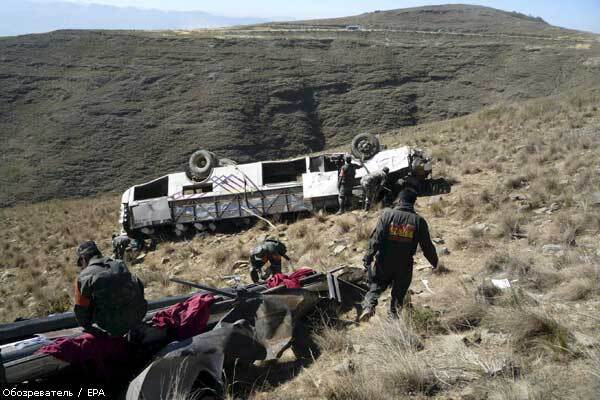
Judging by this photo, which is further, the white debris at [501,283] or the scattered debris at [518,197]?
the scattered debris at [518,197]

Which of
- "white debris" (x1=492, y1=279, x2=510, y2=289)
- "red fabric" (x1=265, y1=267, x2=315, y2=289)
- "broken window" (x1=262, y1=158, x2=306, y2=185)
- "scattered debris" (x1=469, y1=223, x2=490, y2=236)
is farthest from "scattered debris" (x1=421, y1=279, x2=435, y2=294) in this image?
"broken window" (x1=262, y1=158, x2=306, y2=185)

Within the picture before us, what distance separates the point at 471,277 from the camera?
680cm

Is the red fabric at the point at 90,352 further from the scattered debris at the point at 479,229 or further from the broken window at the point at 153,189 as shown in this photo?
the broken window at the point at 153,189

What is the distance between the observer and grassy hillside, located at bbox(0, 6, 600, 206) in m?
36.5

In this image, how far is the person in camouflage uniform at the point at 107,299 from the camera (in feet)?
14.6

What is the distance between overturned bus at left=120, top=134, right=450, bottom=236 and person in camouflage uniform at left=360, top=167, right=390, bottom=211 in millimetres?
484

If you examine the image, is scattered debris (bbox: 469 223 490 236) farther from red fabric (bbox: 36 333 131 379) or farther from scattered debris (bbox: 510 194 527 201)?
red fabric (bbox: 36 333 131 379)

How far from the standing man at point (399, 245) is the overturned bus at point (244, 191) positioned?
23.0 ft

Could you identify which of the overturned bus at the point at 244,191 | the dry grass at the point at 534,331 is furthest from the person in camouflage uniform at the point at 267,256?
the overturned bus at the point at 244,191

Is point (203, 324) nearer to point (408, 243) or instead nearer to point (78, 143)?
point (408, 243)

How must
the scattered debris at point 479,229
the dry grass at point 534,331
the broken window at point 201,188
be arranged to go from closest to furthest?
1. the dry grass at point 534,331
2. the scattered debris at point 479,229
3. the broken window at point 201,188

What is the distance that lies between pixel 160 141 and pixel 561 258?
3521 cm

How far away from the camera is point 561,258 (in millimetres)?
6469

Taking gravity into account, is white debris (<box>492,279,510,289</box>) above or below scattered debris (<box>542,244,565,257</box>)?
below
